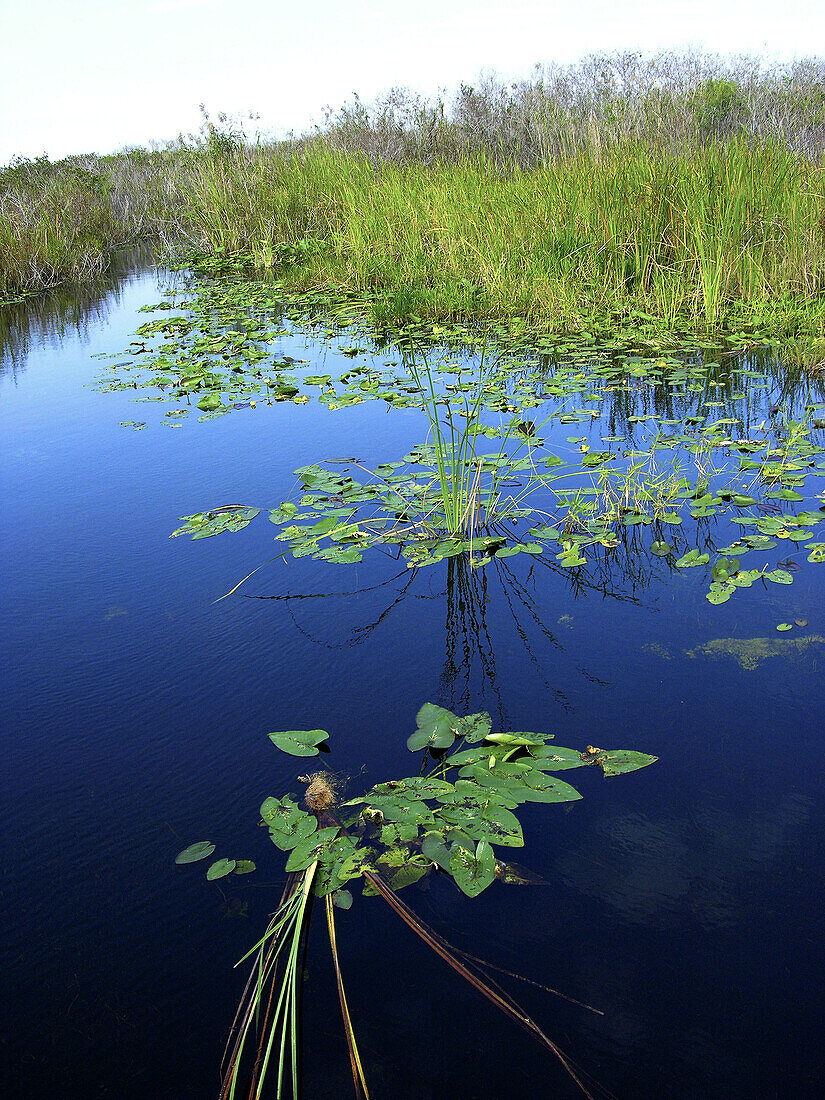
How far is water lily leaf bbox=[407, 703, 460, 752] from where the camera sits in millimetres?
1475

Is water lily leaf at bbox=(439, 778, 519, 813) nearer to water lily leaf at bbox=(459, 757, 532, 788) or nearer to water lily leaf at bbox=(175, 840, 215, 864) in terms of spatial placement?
water lily leaf at bbox=(459, 757, 532, 788)

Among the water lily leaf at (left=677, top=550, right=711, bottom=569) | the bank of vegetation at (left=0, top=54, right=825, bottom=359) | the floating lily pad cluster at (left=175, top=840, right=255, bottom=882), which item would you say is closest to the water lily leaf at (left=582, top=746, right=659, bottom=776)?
the floating lily pad cluster at (left=175, top=840, right=255, bottom=882)

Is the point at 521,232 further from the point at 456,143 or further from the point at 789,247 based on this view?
the point at 456,143

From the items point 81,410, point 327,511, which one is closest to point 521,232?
point 81,410

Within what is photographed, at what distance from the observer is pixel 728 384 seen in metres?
3.58

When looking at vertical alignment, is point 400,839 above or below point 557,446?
below

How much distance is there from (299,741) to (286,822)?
0.20 m

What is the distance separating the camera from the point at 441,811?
4.29 feet

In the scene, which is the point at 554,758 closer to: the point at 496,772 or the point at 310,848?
the point at 496,772

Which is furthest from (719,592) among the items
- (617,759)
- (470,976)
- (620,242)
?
(620,242)

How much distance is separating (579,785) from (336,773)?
450 mm

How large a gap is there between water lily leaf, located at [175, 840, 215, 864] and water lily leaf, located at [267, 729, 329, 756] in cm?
23

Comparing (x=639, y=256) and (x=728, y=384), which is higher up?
(x=639, y=256)

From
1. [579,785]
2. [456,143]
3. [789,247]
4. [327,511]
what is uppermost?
[456,143]
